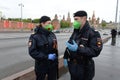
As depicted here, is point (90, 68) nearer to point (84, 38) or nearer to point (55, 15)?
point (84, 38)

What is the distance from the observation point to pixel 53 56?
4.45 meters

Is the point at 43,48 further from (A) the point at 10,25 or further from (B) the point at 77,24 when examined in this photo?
(A) the point at 10,25

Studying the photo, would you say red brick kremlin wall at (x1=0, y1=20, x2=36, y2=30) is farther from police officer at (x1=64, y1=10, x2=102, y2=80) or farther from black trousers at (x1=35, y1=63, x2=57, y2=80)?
police officer at (x1=64, y1=10, x2=102, y2=80)

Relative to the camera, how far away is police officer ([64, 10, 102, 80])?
12.9 ft

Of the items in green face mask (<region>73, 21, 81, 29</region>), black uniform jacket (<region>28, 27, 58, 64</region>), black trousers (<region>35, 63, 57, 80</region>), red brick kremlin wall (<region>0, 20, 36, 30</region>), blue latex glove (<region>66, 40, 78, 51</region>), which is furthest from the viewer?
red brick kremlin wall (<region>0, 20, 36, 30</region>)

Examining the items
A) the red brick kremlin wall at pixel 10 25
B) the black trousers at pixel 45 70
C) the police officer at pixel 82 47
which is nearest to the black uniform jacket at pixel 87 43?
the police officer at pixel 82 47

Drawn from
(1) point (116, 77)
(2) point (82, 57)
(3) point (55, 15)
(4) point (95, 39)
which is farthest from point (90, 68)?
(3) point (55, 15)

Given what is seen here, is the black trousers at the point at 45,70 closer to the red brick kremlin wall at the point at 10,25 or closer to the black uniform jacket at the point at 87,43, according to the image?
the black uniform jacket at the point at 87,43

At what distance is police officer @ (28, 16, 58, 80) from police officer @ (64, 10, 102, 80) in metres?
0.46

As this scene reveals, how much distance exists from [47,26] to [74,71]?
100 cm

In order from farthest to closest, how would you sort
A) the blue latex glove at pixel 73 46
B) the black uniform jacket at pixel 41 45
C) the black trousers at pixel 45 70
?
the black trousers at pixel 45 70, the black uniform jacket at pixel 41 45, the blue latex glove at pixel 73 46

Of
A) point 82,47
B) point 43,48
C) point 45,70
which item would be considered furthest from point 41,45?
point 82,47

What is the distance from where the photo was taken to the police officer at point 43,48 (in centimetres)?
437

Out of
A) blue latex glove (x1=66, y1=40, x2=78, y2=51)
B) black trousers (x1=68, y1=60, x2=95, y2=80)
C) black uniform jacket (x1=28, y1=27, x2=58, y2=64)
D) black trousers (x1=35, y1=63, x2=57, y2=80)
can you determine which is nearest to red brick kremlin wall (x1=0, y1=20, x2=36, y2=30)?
black trousers (x1=35, y1=63, x2=57, y2=80)
